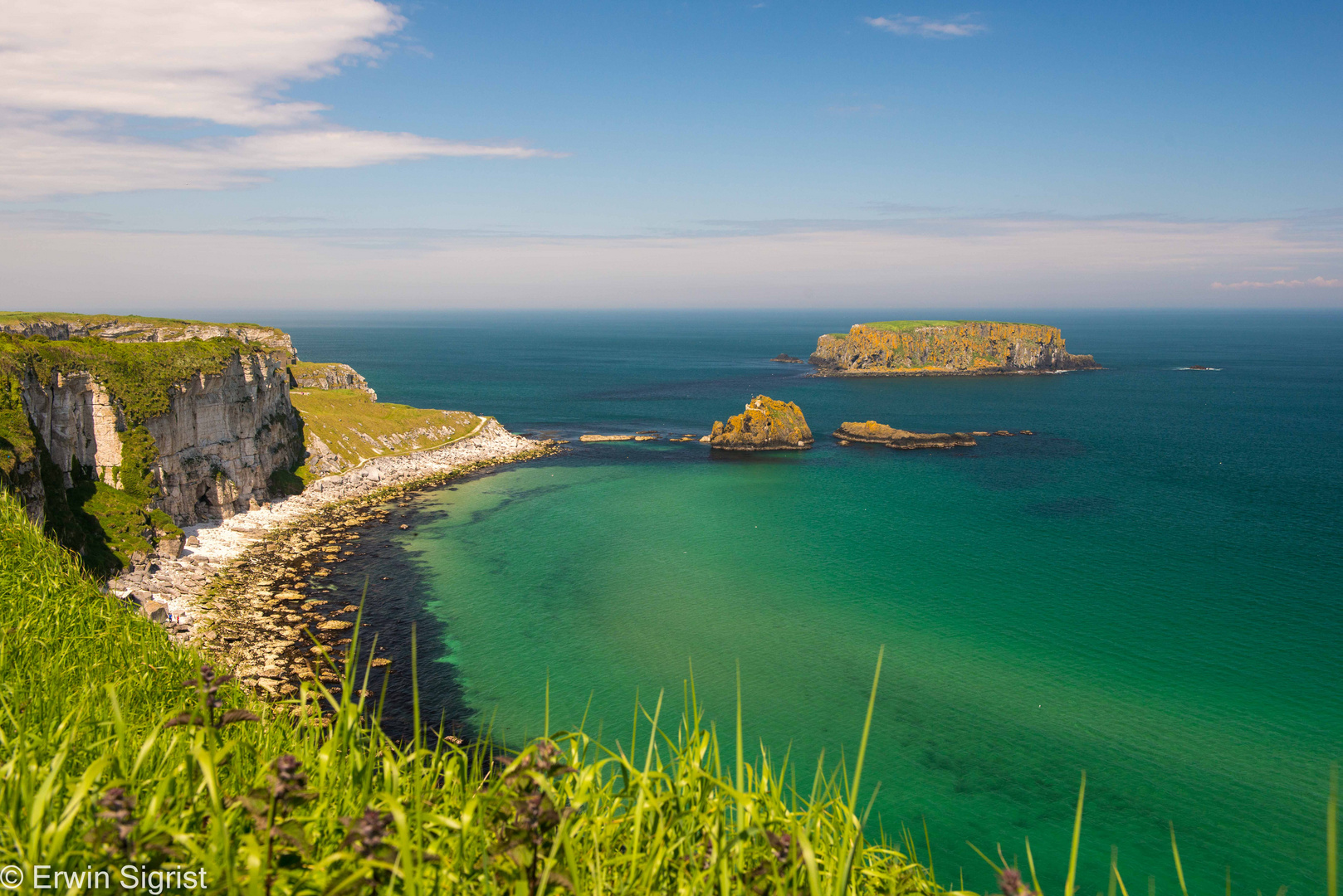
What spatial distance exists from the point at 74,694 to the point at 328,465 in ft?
212

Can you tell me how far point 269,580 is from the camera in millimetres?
41938

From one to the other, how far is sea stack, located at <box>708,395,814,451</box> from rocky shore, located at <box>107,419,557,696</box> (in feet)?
118

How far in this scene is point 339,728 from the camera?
5.24 m

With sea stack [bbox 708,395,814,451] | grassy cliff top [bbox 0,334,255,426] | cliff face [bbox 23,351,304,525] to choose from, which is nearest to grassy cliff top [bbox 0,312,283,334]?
cliff face [bbox 23,351,304,525]

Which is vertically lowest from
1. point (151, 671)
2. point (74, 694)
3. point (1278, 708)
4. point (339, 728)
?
point (1278, 708)

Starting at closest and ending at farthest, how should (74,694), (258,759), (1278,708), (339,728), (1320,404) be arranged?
1. (339,728)
2. (258,759)
3. (74,694)
4. (1278,708)
5. (1320,404)

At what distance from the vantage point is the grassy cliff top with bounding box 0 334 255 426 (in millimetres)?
38906

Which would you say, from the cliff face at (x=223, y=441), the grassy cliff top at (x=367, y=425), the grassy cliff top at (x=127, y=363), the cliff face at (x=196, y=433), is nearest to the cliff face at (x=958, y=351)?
the grassy cliff top at (x=367, y=425)

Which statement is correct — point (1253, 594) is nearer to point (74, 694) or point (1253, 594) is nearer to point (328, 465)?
point (74, 694)

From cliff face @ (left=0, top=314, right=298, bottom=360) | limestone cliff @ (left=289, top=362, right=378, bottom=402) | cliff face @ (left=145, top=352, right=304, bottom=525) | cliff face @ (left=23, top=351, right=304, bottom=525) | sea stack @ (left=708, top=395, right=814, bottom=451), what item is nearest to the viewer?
cliff face @ (left=23, top=351, right=304, bottom=525)

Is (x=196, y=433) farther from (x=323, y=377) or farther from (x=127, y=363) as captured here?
(x=323, y=377)

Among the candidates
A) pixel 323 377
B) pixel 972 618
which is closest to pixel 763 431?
pixel 972 618

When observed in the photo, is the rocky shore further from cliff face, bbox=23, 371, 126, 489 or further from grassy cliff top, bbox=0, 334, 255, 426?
grassy cliff top, bbox=0, 334, 255, 426

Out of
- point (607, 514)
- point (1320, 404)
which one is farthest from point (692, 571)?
point (1320, 404)
